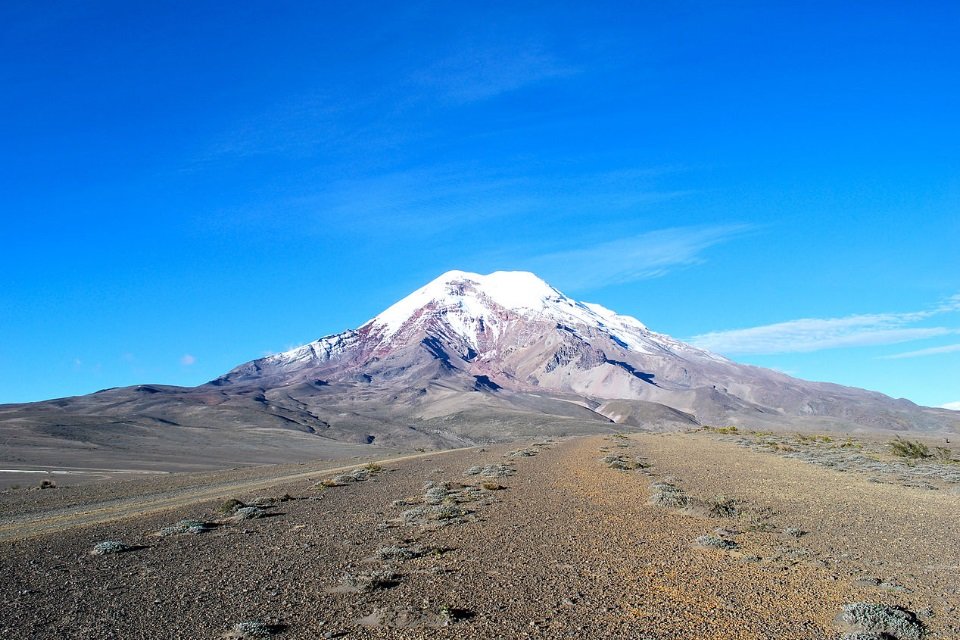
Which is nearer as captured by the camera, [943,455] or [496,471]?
[496,471]

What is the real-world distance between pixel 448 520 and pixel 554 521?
2.45 meters

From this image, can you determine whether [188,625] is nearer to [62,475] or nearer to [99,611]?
[99,611]

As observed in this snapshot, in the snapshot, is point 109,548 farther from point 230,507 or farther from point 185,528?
point 230,507

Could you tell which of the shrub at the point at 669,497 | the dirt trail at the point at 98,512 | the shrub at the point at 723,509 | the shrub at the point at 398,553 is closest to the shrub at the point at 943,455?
the shrub at the point at 669,497

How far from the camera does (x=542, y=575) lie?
9.93m

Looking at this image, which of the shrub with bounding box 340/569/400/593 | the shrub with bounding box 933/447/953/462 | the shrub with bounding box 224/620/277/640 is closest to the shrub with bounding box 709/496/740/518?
the shrub with bounding box 340/569/400/593

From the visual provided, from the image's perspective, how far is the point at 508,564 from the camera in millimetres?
10664

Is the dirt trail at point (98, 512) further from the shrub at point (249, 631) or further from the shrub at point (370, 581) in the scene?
the shrub at point (249, 631)

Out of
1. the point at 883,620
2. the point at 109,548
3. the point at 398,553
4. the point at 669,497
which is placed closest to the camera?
the point at 883,620

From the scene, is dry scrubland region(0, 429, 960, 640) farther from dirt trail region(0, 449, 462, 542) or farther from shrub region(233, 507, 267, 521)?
dirt trail region(0, 449, 462, 542)

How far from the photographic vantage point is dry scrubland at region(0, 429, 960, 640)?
7.93 m

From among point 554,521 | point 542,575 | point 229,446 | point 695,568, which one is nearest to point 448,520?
point 554,521

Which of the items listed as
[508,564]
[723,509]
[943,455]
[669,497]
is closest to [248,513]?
[508,564]

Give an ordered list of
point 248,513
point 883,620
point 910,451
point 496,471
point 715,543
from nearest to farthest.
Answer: point 883,620
point 715,543
point 248,513
point 496,471
point 910,451
